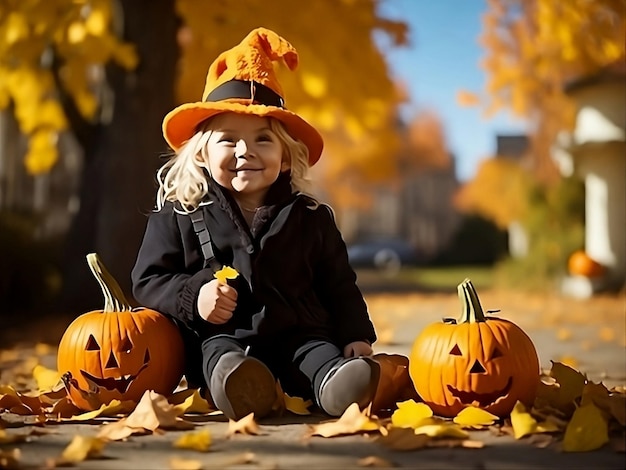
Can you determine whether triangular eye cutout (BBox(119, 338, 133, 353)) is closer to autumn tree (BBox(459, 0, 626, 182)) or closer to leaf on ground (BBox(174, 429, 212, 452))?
leaf on ground (BBox(174, 429, 212, 452))

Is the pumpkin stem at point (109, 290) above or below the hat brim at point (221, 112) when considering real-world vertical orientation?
below

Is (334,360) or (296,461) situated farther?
(334,360)

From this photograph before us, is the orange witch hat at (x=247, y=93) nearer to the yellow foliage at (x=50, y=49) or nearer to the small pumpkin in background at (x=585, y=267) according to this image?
the yellow foliage at (x=50, y=49)

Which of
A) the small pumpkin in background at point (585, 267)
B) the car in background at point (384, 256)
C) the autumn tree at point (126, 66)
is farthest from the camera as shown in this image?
the car in background at point (384, 256)

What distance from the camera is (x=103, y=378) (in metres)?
3.10

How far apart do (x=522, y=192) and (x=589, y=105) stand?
172cm

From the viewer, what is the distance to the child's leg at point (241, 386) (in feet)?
9.23

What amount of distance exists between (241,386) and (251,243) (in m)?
0.58

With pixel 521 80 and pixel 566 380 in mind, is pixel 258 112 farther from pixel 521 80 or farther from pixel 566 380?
pixel 521 80

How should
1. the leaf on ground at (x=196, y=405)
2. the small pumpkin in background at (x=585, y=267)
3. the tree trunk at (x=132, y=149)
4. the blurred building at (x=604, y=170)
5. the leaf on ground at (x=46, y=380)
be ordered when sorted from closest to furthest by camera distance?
1. the leaf on ground at (x=196, y=405)
2. the leaf on ground at (x=46, y=380)
3. the tree trunk at (x=132, y=149)
4. the small pumpkin in background at (x=585, y=267)
5. the blurred building at (x=604, y=170)

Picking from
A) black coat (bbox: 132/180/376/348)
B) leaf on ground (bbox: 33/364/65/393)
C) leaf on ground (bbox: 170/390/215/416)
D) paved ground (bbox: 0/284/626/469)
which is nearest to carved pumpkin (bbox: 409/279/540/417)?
paved ground (bbox: 0/284/626/469)

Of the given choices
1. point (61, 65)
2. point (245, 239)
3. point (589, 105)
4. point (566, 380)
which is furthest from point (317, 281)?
point (589, 105)

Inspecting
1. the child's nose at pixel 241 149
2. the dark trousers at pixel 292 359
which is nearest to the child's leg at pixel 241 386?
the dark trousers at pixel 292 359

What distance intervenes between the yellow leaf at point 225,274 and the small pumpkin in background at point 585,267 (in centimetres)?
934
